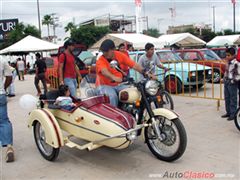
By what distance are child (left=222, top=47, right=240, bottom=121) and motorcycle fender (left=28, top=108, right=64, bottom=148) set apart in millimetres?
3605

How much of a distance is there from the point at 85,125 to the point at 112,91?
2.66ft

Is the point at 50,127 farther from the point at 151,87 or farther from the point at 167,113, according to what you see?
the point at 167,113

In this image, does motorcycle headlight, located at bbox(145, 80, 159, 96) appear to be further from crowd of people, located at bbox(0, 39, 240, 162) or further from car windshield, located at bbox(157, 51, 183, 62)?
car windshield, located at bbox(157, 51, 183, 62)

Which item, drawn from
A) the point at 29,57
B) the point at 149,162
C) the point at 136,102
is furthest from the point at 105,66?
the point at 29,57

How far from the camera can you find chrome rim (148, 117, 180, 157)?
395cm

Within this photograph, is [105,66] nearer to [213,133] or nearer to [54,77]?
[213,133]

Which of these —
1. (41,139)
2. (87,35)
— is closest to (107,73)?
(41,139)

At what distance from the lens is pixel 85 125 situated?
396 centimetres

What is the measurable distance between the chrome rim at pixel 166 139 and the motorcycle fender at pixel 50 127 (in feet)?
4.13

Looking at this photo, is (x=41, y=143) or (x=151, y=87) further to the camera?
(x=41, y=143)

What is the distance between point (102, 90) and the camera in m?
4.46

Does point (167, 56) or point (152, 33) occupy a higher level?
point (152, 33)

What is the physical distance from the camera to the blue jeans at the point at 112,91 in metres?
4.43

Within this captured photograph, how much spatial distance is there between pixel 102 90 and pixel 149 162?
124 centimetres
